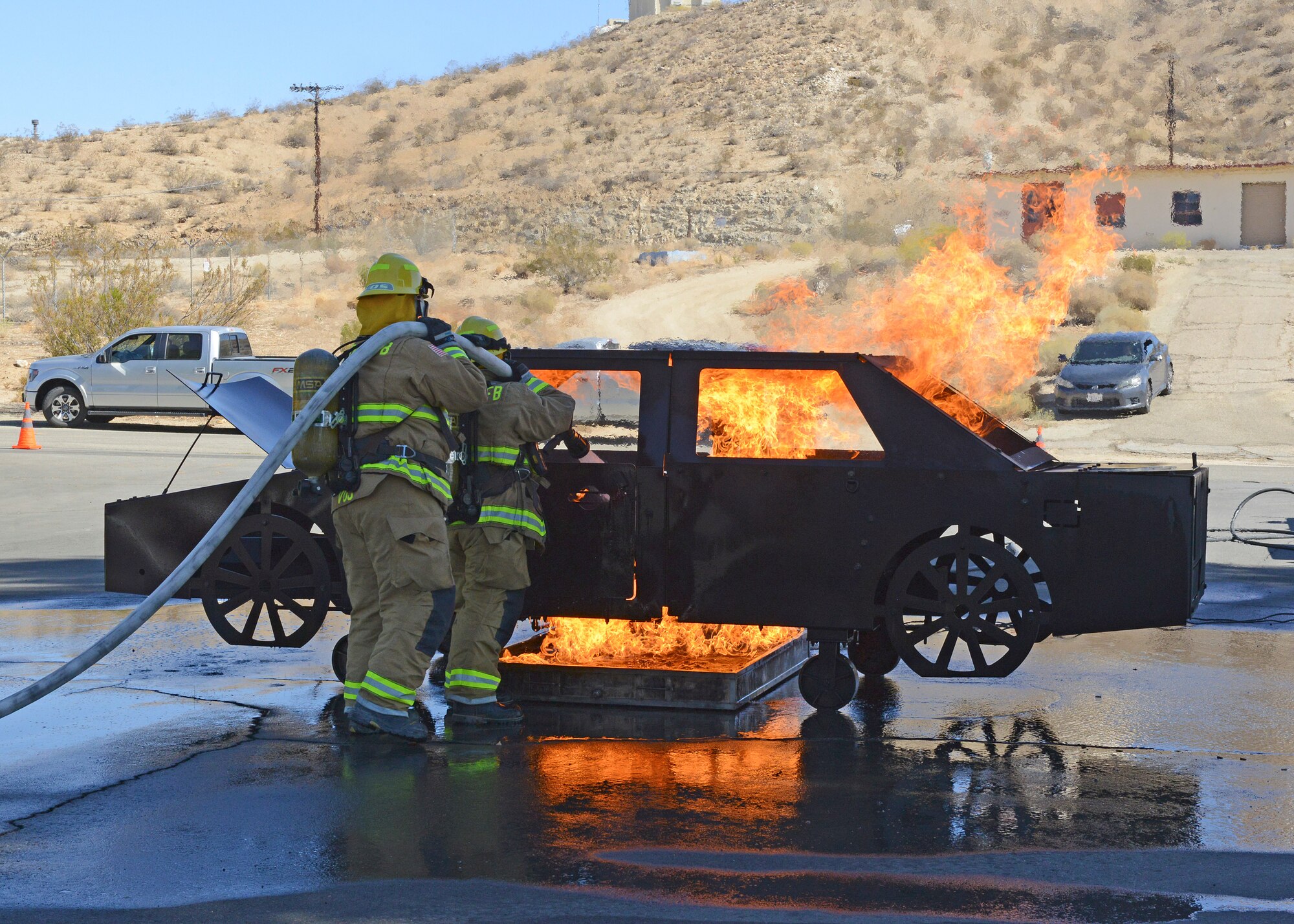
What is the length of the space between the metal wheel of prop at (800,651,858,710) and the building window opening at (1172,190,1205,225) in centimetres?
4698

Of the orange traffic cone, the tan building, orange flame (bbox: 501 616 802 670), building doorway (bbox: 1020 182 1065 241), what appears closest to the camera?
orange flame (bbox: 501 616 802 670)

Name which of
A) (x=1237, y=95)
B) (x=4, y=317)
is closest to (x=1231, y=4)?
(x=1237, y=95)

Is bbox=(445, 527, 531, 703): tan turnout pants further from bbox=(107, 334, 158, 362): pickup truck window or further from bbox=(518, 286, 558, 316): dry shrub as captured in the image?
bbox=(518, 286, 558, 316): dry shrub

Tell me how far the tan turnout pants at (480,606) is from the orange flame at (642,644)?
766mm

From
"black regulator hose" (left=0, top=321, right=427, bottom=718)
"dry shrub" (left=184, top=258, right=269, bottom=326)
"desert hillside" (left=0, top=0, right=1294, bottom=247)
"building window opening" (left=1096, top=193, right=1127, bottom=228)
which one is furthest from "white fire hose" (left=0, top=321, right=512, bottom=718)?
"desert hillside" (left=0, top=0, right=1294, bottom=247)

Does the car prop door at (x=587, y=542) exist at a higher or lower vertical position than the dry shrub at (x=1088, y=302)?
lower

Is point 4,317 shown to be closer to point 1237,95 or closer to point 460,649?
point 460,649

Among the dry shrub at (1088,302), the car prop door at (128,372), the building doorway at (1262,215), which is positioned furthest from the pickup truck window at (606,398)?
the building doorway at (1262,215)

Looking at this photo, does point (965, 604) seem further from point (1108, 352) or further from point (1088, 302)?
point (1088, 302)

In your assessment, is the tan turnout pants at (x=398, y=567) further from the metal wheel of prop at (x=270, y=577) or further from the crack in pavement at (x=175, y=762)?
the metal wheel of prop at (x=270, y=577)

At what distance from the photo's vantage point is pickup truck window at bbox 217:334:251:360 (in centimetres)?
2714

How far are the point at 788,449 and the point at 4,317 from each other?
4065cm

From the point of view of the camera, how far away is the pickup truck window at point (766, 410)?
7.13 metres

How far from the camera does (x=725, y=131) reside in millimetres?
75312
